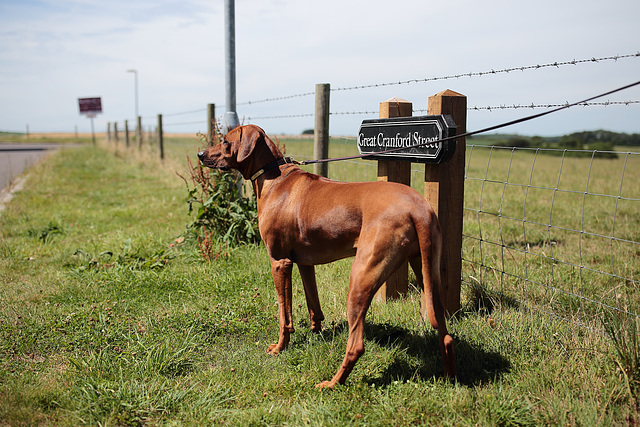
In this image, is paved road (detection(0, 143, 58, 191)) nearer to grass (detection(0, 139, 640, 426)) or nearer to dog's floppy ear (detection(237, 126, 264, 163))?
grass (detection(0, 139, 640, 426))

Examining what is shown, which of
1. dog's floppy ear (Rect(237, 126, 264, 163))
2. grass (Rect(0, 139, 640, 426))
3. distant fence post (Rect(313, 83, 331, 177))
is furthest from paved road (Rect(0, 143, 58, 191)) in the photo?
dog's floppy ear (Rect(237, 126, 264, 163))

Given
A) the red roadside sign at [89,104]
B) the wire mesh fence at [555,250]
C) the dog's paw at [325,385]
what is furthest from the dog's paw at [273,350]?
the red roadside sign at [89,104]

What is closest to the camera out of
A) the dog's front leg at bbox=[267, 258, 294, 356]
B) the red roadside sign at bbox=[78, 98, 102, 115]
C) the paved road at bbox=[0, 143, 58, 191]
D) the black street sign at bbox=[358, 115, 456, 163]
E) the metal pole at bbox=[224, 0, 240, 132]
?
the black street sign at bbox=[358, 115, 456, 163]

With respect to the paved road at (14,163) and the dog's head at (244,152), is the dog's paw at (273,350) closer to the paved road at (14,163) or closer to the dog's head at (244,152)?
the dog's head at (244,152)

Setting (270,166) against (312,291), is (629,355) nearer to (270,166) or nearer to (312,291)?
(312,291)

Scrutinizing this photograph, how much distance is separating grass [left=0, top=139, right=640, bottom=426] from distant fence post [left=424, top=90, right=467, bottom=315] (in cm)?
42

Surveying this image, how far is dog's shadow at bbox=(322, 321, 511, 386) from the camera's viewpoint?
2.95 meters

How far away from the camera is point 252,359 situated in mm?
3285

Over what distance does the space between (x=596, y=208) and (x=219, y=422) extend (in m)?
8.66

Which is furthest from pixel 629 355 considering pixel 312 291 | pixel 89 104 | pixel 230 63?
pixel 89 104

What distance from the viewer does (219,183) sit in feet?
20.1

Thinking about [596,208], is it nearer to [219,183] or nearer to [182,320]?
[219,183]

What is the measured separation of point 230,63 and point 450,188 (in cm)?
405

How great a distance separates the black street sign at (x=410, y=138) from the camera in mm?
3229
